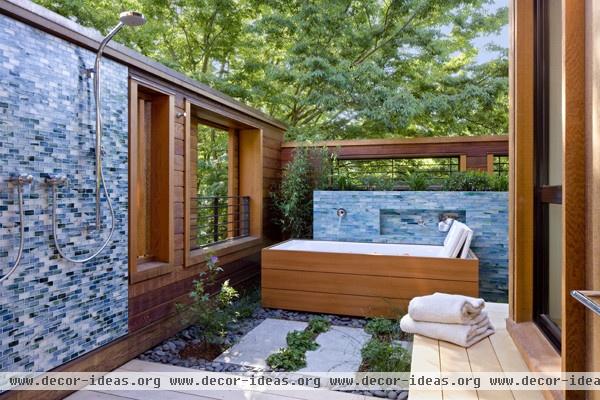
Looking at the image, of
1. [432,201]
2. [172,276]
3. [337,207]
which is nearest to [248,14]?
[337,207]

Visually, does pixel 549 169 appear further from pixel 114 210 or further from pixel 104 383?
pixel 104 383

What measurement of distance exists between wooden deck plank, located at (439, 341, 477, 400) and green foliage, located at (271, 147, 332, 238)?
3561mm

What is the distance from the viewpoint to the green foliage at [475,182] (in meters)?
4.52

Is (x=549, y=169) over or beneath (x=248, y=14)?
beneath

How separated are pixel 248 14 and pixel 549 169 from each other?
309 inches

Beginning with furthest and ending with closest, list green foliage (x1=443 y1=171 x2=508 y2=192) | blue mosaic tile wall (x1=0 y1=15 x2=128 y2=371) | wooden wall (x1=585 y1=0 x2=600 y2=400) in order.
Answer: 1. green foliage (x1=443 y1=171 x2=508 y2=192)
2. blue mosaic tile wall (x1=0 y1=15 x2=128 y2=371)
3. wooden wall (x1=585 y1=0 x2=600 y2=400)

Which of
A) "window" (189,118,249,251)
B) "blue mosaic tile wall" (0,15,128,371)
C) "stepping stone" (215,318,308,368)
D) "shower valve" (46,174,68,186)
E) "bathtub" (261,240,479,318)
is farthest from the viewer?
"window" (189,118,249,251)

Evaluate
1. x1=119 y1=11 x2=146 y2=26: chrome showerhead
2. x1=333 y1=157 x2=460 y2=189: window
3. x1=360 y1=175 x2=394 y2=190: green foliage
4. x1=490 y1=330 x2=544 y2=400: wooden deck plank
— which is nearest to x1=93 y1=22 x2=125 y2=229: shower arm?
x1=119 y1=11 x2=146 y2=26: chrome showerhead

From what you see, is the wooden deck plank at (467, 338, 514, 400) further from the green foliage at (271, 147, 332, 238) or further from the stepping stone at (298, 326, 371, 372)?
the green foliage at (271, 147, 332, 238)

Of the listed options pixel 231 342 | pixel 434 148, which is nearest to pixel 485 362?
pixel 231 342

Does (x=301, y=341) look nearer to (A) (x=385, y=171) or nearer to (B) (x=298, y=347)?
(B) (x=298, y=347)

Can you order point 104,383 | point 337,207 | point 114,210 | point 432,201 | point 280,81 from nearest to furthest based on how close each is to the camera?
1. point 104,383
2. point 114,210
3. point 432,201
4. point 337,207
5. point 280,81

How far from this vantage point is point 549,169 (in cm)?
172

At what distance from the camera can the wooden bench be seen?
1.38m
